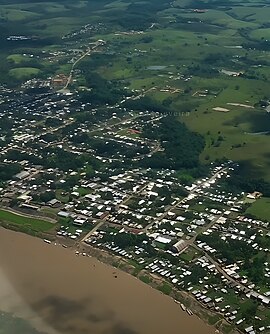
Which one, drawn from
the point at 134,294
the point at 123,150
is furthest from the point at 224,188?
the point at 134,294

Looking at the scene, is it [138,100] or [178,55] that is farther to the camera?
[178,55]

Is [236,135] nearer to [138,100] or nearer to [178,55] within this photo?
[138,100]

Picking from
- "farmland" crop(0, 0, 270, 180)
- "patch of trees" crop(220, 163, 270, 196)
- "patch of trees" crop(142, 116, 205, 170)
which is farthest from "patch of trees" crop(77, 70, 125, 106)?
"patch of trees" crop(220, 163, 270, 196)

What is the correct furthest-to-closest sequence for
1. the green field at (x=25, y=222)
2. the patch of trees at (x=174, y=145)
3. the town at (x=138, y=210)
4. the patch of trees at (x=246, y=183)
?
the patch of trees at (x=174, y=145)
the patch of trees at (x=246, y=183)
the green field at (x=25, y=222)
the town at (x=138, y=210)

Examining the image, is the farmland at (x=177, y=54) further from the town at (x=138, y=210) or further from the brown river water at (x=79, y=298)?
the brown river water at (x=79, y=298)

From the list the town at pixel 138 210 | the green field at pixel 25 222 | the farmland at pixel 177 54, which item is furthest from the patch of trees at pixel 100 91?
the green field at pixel 25 222

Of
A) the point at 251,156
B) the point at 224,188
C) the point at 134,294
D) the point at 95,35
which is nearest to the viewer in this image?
the point at 134,294

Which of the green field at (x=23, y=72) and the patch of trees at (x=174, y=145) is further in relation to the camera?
the green field at (x=23, y=72)
